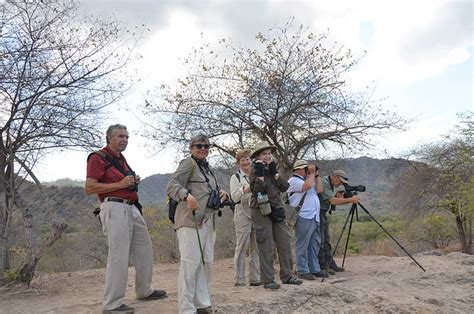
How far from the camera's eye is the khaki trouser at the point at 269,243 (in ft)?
18.1

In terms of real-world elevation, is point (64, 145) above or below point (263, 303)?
above

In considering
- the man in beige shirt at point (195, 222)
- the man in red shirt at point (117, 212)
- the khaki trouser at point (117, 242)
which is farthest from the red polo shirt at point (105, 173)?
the man in beige shirt at point (195, 222)

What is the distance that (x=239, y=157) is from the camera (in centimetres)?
632

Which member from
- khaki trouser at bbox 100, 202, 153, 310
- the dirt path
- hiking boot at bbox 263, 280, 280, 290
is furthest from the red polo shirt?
hiking boot at bbox 263, 280, 280, 290

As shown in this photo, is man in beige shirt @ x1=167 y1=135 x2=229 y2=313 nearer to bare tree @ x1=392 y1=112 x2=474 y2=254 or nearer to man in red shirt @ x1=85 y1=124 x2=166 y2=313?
man in red shirt @ x1=85 y1=124 x2=166 y2=313

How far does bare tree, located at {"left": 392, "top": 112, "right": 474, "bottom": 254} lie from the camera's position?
14.9 meters

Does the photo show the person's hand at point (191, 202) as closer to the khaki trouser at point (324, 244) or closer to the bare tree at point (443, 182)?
the khaki trouser at point (324, 244)

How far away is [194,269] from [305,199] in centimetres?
240

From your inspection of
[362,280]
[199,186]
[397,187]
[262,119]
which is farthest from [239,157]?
[397,187]

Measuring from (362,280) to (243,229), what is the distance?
2011 millimetres

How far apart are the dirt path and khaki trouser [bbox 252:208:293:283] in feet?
0.77

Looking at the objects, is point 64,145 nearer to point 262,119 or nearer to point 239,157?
point 239,157

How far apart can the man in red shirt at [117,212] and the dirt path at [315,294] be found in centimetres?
46

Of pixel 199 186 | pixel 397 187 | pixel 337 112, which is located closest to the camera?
pixel 199 186
